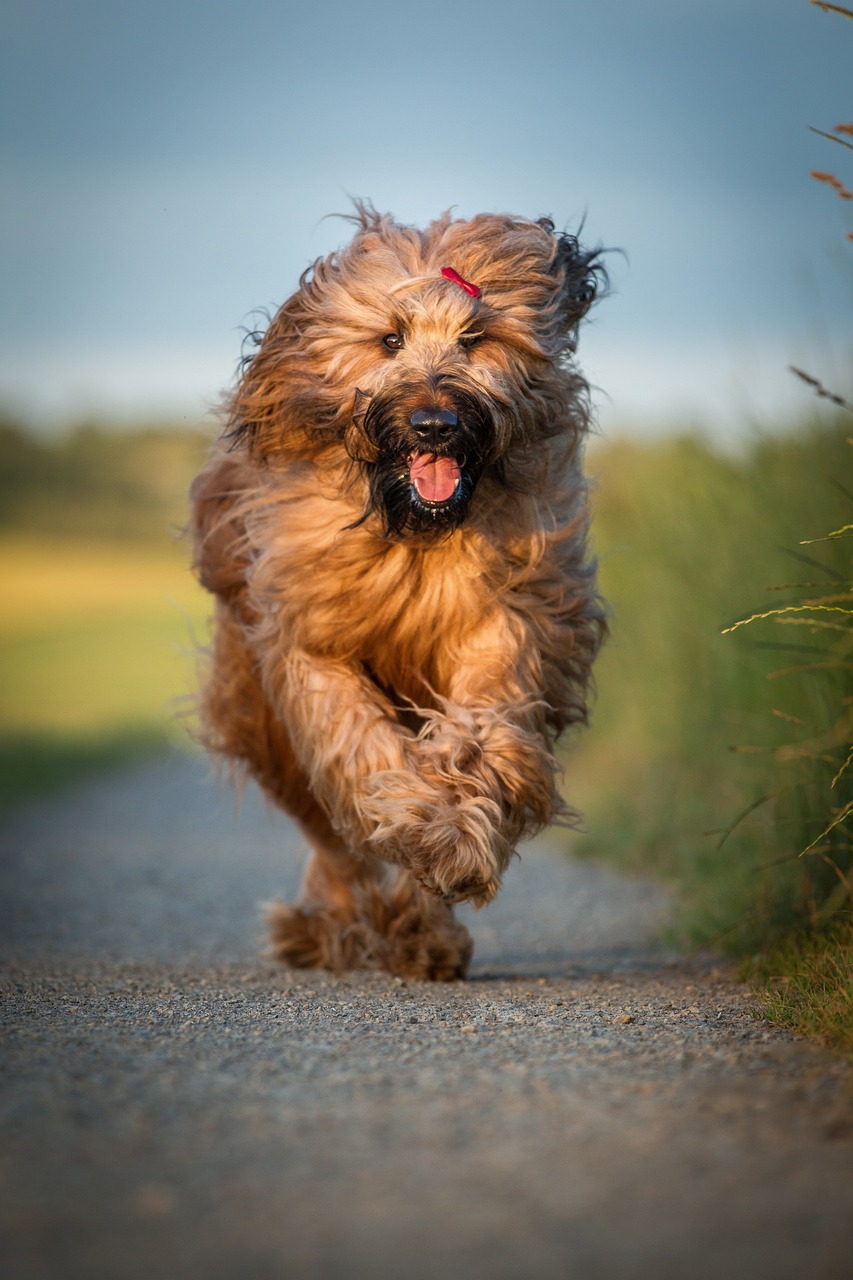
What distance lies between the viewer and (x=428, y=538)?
3.92 meters

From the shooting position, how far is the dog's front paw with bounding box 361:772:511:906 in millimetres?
3627

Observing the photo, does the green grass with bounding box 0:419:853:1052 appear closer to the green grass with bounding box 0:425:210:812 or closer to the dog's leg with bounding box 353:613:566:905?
the green grass with bounding box 0:425:210:812

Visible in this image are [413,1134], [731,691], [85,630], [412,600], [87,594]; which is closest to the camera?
[413,1134]

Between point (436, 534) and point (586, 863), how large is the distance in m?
4.06

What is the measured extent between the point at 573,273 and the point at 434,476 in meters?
0.89

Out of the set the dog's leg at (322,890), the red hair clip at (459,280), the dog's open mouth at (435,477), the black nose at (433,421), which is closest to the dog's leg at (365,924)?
the dog's leg at (322,890)

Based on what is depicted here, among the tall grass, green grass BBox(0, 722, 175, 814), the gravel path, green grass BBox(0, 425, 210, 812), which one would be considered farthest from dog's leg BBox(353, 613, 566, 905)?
green grass BBox(0, 425, 210, 812)

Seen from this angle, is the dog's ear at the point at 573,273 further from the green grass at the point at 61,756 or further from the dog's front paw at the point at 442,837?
the green grass at the point at 61,756

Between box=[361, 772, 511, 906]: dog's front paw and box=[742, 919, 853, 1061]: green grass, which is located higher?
box=[361, 772, 511, 906]: dog's front paw

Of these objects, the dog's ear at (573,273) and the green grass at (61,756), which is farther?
the green grass at (61,756)

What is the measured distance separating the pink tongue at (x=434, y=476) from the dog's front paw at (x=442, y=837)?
2.33ft

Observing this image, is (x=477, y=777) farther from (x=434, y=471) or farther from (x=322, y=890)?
(x=322, y=890)

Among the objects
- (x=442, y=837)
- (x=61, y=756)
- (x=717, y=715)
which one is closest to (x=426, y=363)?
(x=442, y=837)

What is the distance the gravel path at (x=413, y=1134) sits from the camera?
1925mm
